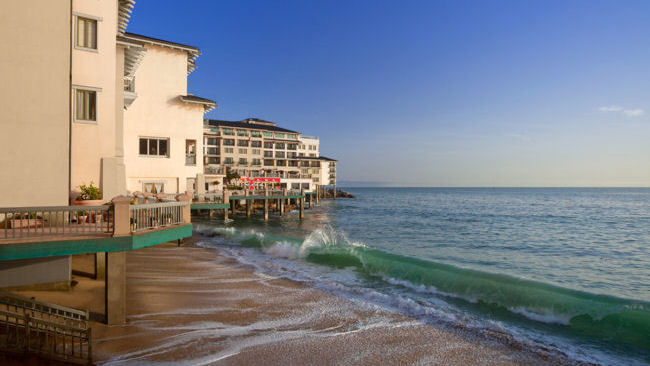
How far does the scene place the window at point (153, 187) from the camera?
99.7ft

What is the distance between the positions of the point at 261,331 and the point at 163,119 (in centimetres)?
2584

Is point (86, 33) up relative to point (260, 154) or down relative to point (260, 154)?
down

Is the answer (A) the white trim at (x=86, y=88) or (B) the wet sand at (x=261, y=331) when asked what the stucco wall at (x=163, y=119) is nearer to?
(A) the white trim at (x=86, y=88)

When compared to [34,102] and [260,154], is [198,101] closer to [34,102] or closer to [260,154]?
[34,102]

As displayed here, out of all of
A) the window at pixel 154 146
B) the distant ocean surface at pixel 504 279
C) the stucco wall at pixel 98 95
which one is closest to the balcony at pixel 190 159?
the window at pixel 154 146

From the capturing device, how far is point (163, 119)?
32125 mm

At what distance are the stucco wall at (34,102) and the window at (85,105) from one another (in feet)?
10.5

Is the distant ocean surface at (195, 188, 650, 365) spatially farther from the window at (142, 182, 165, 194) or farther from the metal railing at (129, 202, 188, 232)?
the metal railing at (129, 202, 188, 232)

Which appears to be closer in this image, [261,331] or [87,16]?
[261,331]

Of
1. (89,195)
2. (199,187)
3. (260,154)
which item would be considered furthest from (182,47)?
(260,154)

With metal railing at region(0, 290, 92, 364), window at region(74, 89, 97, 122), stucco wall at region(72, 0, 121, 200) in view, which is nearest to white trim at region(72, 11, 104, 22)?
stucco wall at region(72, 0, 121, 200)

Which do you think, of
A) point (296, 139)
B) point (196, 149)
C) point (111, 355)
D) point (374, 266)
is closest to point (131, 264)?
point (111, 355)

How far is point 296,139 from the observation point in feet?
339

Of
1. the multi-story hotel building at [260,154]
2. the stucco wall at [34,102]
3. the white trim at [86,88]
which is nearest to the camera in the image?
the stucco wall at [34,102]
